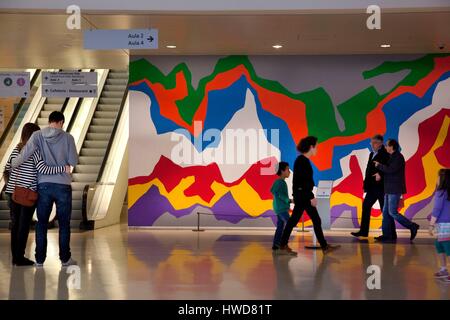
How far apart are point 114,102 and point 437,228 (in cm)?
1307

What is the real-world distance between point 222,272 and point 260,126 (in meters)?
6.70

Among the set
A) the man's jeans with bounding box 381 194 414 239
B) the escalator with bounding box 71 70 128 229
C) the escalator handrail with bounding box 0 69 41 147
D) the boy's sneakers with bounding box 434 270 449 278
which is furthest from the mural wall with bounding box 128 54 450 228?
the boy's sneakers with bounding box 434 270 449 278

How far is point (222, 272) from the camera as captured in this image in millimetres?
7570

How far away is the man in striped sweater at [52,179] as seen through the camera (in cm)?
788

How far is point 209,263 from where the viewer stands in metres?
8.40

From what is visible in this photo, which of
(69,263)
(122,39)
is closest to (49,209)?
(69,263)

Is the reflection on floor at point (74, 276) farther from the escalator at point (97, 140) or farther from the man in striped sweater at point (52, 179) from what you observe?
the escalator at point (97, 140)

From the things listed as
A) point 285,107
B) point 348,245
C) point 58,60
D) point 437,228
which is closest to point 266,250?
point 348,245

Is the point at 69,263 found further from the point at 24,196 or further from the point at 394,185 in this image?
the point at 394,185

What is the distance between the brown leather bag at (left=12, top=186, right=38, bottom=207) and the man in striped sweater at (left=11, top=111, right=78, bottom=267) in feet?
0.25

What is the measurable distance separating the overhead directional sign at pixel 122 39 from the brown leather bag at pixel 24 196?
301cm

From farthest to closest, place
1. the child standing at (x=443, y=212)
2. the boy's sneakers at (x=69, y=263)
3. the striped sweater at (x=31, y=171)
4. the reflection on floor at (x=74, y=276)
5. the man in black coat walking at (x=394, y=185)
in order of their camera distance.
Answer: the man in black coat walking at (x=394, y=185)
the boy's sneakers at (x=69, y=263)
the striped sweater at (x=31, y=171)
the child standing at (x=443, y=212)
the reflection on floor at (x=74, y=276)

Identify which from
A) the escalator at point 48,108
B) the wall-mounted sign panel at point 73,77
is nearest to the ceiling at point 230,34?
the wall-mounted sign panel at point 73,77
